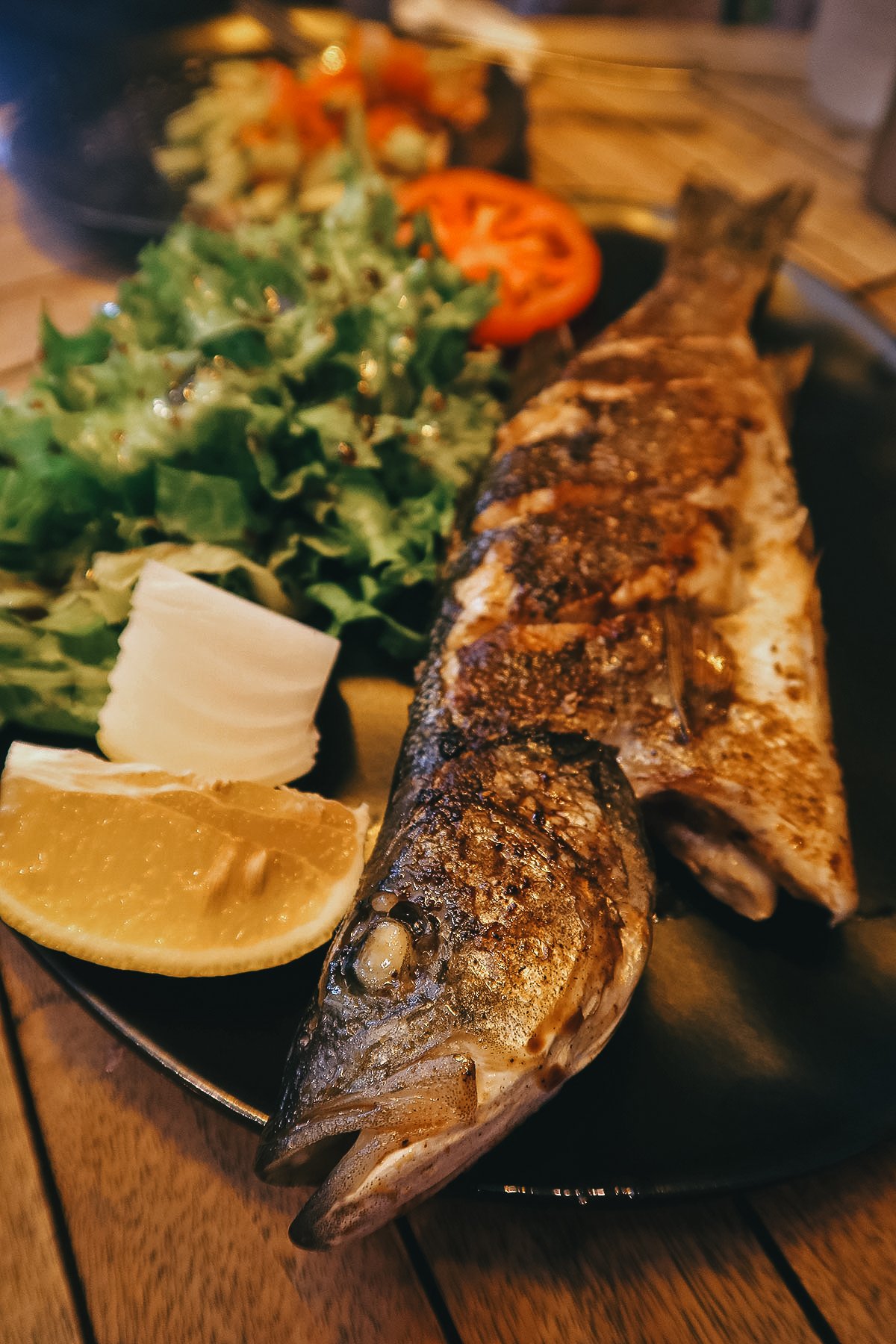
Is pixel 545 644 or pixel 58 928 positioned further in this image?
pixel 545 644

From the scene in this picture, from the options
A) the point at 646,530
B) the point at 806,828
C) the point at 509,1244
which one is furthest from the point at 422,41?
the point at 509,1244

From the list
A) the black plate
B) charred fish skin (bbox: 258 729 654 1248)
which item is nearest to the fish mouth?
charred fish skin (bbox: 258 729 654 1248)

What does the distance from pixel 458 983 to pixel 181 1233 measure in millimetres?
597

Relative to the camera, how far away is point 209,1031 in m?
1.24

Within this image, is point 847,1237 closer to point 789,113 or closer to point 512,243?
point 512,243

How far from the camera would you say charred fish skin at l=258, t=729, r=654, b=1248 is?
3.06ft

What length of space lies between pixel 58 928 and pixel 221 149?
9.16ft

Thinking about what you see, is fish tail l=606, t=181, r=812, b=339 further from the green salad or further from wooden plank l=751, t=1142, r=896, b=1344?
wooden plank l=751, t=1142, r=896, b=1344

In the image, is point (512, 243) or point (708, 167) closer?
point (512, 243)

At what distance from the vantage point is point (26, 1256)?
1170mm

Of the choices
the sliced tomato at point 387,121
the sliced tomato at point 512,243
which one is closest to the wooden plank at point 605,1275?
the sliced tomato at point 512,243

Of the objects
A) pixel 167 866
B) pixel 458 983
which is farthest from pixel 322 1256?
pixel 167 866

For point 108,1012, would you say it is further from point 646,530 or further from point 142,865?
point 646,530

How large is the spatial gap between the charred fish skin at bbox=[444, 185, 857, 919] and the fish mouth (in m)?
0.54
